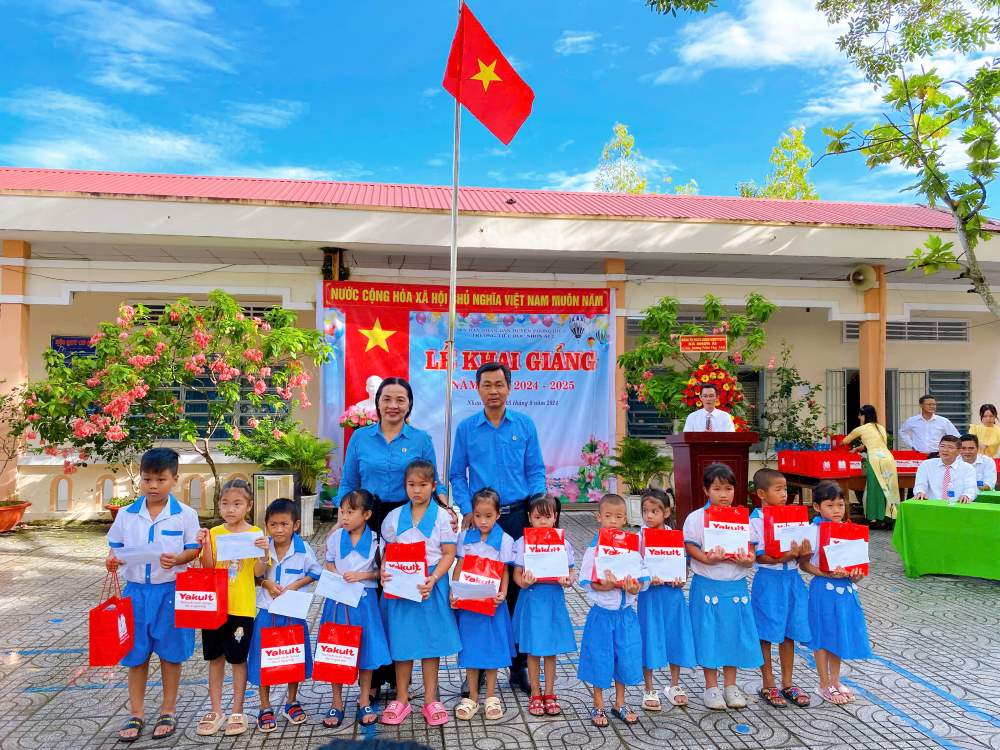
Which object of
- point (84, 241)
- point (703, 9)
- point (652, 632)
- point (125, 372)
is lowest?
point (652, 632)

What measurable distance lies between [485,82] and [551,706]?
387cm

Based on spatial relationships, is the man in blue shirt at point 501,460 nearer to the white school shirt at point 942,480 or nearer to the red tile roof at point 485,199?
the white school shirt at point 942,480

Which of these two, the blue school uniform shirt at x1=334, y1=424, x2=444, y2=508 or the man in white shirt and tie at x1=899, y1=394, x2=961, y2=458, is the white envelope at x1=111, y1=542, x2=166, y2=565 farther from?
the man in white shirt and tie at x1=899, y1=394, x2=961, y2=458

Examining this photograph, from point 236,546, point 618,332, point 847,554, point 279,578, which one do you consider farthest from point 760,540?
point 618,332

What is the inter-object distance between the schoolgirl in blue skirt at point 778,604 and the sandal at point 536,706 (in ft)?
3.42

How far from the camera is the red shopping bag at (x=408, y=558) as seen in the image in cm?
306

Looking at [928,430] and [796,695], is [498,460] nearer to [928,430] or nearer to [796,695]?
[796,695]

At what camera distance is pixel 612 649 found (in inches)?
122

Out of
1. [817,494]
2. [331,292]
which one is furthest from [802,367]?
[817,494]

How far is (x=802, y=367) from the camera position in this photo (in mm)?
10336

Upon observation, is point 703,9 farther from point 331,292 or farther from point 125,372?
point 125,372

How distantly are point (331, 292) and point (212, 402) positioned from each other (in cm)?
181

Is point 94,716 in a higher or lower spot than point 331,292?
lower

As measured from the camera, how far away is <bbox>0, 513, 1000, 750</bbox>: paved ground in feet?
9.60
